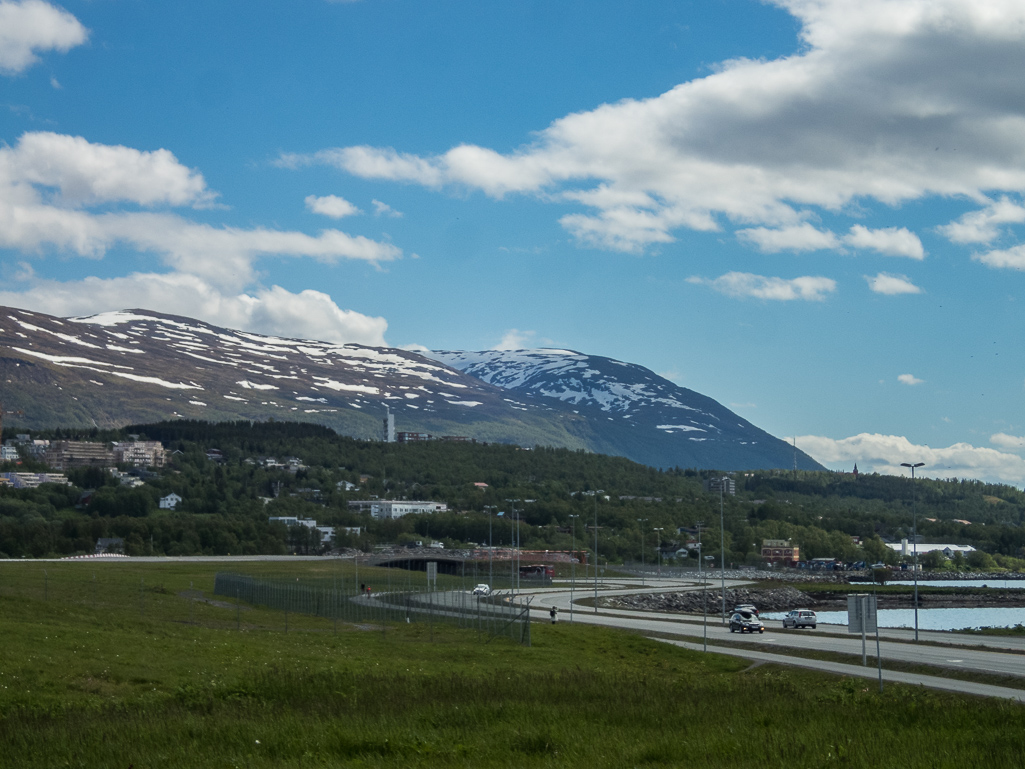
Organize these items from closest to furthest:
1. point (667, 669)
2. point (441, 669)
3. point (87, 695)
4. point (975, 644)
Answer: point (87, 695), point (441, 669), point (667, 669), point (975, 644)

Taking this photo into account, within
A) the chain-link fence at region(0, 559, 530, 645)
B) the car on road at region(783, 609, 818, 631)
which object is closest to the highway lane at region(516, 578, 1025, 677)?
the car on road at region(783, 609, 818, 631)

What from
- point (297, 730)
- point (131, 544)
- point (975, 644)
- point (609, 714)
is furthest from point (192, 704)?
point (131, 544)

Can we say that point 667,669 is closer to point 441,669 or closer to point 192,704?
point 441,669

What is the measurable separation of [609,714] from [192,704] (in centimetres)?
994

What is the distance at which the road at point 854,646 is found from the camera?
40469mm

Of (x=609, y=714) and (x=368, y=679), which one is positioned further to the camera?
(x=368, y=679)

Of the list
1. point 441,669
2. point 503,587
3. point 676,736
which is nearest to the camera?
point 676,736

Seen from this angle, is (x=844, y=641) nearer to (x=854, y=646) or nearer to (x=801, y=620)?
(x=854, y=646)

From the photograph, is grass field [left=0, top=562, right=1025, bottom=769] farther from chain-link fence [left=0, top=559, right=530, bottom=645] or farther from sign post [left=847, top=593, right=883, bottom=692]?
chain-link fence [left=0, top=559, right=530, bottom=645]

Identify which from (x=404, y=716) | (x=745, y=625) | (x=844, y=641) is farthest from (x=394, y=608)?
(x=404, y=716)

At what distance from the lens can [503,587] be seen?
417 ft

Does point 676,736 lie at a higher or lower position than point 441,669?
higher

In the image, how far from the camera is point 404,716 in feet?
65.6

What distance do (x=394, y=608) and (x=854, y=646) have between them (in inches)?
1130
